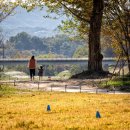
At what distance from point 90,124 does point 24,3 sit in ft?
77.0

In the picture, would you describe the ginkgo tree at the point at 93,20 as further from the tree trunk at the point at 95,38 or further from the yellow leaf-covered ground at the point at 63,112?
the yellow leaf-covered ground at the point at 63,112

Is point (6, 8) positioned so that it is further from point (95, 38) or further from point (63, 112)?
point (63, 112)

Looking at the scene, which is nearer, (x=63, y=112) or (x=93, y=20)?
(x=63, y=112)

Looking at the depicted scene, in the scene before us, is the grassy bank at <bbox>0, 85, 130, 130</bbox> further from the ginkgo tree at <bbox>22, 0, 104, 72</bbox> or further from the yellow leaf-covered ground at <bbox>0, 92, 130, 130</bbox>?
the ginkgo tree at <bbox>22, 0, 104, 72</bbox>

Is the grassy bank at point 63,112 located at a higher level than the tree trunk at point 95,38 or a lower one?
lower

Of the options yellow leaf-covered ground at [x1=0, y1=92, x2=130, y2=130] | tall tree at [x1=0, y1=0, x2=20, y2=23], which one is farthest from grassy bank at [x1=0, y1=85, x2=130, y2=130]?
tall tree at [x1=0, y1=0, x2=20, y2=23]

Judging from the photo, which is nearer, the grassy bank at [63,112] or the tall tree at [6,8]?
the grassy bank at [63,112]

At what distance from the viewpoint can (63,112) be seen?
608 inches

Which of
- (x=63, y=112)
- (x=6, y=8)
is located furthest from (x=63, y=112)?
(x=6, y=8)

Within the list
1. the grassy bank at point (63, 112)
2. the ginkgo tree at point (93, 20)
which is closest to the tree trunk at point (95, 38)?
the ginkgo tree at point (93, 20)

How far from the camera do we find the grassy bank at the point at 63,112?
12500 millimetres

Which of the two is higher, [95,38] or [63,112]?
[95,38]

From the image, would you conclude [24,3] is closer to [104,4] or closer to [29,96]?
[104,4]

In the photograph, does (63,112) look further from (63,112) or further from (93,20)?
(93,20)
